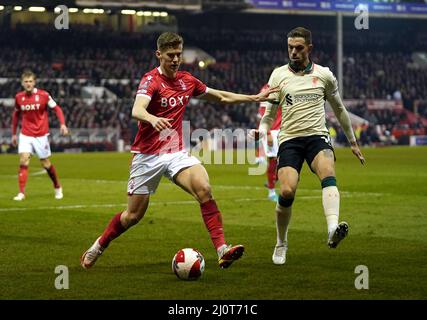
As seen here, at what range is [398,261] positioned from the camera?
395 inches

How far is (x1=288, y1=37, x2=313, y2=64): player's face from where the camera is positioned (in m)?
10.1

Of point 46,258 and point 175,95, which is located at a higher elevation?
point 175,95

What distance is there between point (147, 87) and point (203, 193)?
3.88ft

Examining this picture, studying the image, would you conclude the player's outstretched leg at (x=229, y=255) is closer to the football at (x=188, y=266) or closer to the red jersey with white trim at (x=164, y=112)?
the football at (x=188, y=266)

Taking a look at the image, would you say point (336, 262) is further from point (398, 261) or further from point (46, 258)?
point (46, 258)

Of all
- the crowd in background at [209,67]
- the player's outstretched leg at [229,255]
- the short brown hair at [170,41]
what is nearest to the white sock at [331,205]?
the player's outstretched leg at [229,255]

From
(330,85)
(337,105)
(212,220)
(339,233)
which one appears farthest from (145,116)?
(337,105)

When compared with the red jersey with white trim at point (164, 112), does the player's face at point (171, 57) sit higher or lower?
higher

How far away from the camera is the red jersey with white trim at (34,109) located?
1934 cm

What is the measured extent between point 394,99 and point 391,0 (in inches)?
308

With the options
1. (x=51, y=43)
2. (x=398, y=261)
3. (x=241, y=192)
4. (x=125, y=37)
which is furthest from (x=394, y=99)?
(x=398, y=261)

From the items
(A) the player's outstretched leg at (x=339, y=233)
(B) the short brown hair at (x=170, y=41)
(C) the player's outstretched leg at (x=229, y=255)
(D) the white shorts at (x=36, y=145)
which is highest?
(B) the short brown hair at (x=170, y=41)

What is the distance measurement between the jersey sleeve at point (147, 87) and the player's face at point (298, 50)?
1.64 meters
